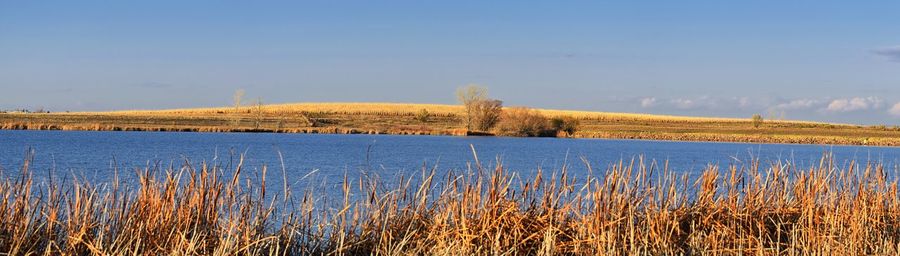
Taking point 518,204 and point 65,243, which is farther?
point 518,204

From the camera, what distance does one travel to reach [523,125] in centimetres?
8594

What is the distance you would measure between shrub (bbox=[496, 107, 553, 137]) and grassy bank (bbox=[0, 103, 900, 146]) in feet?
10.1

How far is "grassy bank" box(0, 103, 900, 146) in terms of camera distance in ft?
270

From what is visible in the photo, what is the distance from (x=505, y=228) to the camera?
9.13 meters

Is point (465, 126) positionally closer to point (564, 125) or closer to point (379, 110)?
point (564, 125)

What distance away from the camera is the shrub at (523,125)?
8562cm

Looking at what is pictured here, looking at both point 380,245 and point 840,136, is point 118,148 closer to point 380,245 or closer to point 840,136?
point 380,245

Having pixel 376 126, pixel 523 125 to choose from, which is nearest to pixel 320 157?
pixel 523 125

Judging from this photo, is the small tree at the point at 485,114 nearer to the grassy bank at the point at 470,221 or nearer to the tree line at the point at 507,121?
the tree line at the point at 507,121

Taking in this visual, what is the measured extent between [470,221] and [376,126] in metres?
83.0

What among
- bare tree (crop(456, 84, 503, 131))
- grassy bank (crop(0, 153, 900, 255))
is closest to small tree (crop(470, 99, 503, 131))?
bare tree (crop(456, 84, 503, 131))

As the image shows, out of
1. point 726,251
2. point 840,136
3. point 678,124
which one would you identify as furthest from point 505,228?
point 678,124

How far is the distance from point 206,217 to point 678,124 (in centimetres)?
10579

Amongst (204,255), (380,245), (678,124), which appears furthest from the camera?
(678,124)
